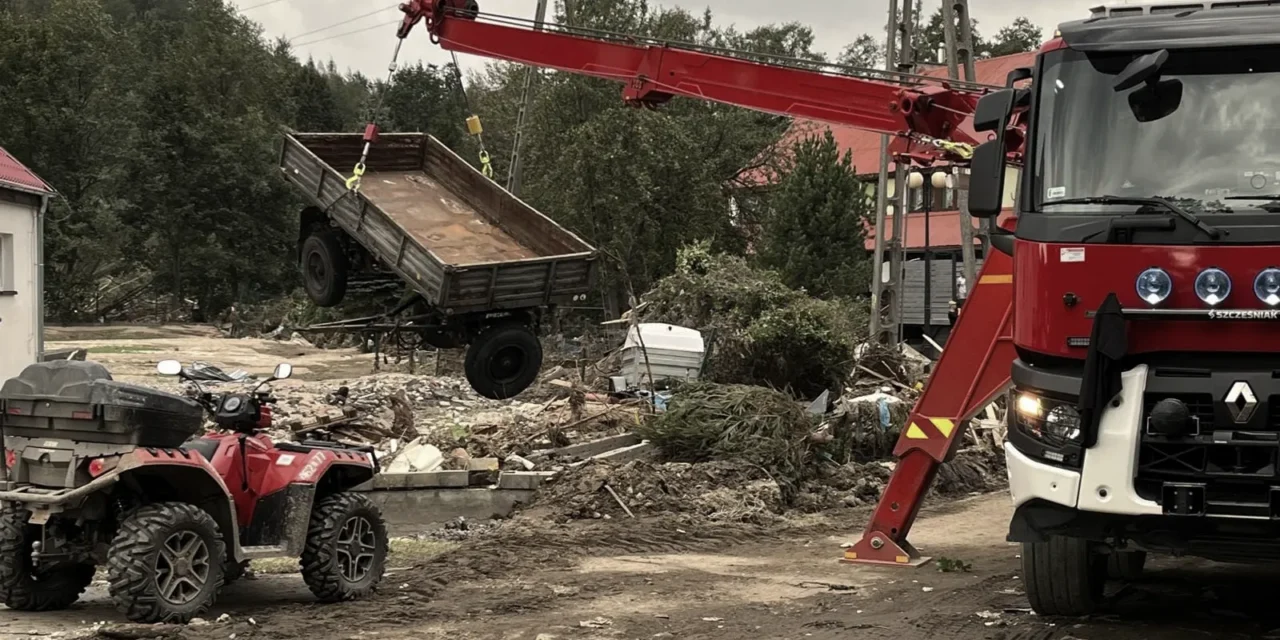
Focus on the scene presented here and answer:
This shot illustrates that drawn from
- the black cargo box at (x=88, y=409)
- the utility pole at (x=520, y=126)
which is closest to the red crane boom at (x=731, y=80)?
the black cargo box at (x=88, y=409)

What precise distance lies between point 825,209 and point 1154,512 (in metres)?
27.4

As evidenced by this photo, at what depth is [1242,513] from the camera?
Result: 621 cm

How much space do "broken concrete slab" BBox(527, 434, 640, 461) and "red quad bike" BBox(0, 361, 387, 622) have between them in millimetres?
6371

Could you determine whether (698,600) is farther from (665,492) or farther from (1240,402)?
(665,492)

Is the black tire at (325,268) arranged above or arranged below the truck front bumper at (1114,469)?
above

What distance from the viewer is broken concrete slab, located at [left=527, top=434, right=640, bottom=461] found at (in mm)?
15641

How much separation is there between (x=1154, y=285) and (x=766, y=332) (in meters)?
13.0

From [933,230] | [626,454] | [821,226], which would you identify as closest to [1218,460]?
[626,454]

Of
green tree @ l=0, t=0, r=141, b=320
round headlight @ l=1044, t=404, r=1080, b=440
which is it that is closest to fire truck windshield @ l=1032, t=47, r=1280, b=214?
round headlight @ l=1044, t=404, r=1080, b=440

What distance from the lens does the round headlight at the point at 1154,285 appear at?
21.1 feet

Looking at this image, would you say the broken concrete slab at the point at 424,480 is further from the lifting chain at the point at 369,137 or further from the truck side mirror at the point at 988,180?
the truck side mirror at the point at 988,180

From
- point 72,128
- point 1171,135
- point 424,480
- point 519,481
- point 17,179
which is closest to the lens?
point 1171,135

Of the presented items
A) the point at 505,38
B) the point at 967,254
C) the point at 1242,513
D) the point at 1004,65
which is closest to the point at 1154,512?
the point at 1242,513

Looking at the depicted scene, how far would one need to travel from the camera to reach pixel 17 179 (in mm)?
22406
